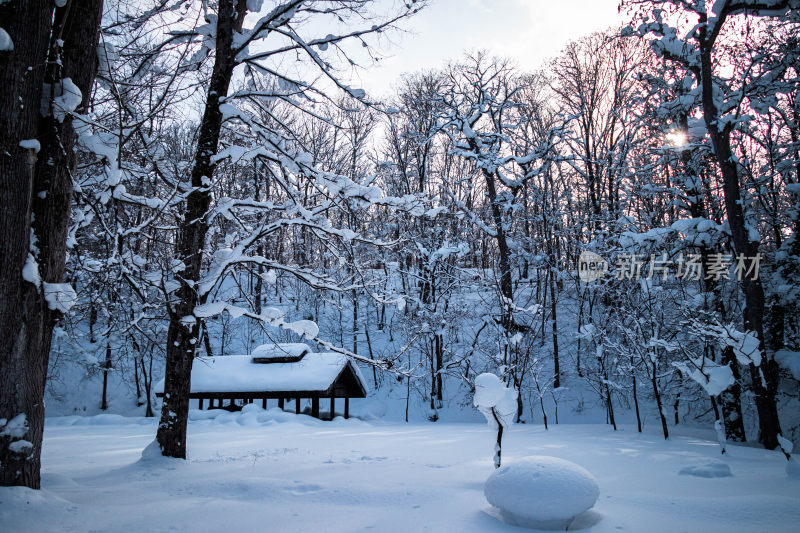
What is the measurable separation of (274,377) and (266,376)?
0.35m

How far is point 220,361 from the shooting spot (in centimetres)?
1850

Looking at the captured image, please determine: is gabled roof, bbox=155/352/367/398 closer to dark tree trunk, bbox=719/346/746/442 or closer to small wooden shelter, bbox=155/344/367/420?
small wooden shelter, bbox=155/344/367/420

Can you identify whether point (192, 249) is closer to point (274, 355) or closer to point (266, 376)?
point (266, 376)

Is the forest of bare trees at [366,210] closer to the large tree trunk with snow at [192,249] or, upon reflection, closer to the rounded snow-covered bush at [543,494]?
the large tree trunk with snow at [192,249]

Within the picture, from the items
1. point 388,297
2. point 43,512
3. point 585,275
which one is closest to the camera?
point 43,512

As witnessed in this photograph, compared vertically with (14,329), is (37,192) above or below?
above

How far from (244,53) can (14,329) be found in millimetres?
4216

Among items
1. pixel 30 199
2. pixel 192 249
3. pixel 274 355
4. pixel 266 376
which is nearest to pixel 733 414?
pixel 192 249

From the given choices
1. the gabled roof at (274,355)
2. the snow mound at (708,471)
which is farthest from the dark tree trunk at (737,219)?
the gabled roof at (274,355)

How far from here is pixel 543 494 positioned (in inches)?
145

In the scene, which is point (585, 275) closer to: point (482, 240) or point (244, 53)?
point (482, 240)

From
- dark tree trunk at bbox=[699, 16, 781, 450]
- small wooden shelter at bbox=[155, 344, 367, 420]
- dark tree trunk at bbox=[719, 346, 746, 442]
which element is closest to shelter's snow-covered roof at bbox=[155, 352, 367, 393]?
small wooden shelter at bbox=[155, 344, 367, 420]

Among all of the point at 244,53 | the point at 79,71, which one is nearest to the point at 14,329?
the point at 79,71

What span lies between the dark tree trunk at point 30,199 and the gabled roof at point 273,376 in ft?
41.6
